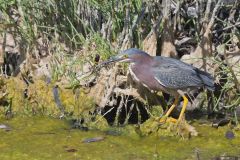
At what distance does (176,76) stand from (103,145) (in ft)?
3.37

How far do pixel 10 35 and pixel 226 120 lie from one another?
9.57ft

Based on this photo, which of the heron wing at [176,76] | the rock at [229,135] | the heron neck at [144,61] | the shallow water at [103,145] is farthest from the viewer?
the heron neck at [144,61]

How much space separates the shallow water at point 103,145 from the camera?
17.9 ft

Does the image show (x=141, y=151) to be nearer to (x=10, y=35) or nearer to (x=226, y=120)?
(x=226, y=120)

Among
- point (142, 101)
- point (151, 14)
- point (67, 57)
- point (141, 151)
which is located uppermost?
point (151, 14)

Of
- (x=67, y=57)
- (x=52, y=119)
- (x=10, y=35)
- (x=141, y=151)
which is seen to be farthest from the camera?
(x=10, y=35)

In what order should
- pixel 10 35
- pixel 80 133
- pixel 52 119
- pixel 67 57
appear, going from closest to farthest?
pixel 80 133 → pixel 52 119 → pixel 67 57 → pixel 10 35

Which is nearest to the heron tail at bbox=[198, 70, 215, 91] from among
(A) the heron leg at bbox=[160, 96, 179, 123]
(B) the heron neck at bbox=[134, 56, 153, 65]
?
(A) the heron leg at bbox=[160, 96, 179, 123]

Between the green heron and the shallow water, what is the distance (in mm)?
427

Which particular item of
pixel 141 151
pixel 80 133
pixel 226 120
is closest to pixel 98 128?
pixel 80 133

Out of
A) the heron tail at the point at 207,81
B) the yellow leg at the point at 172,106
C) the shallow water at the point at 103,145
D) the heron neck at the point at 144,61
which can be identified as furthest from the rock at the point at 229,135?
the heron neck at the point at 144,61

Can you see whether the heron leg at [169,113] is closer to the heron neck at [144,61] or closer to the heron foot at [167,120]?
the heron foot at [167,120]

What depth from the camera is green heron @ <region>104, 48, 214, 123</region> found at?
6.10m

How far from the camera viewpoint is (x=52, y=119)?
6.49m
